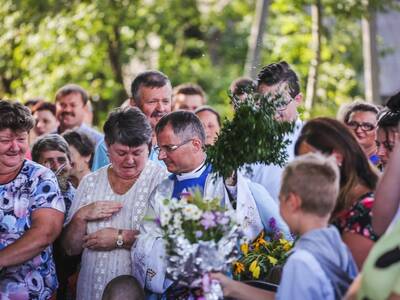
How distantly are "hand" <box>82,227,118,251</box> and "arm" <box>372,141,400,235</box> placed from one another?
2.23 m

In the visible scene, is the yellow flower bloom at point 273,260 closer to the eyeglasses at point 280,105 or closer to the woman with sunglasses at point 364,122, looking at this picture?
the eyeglasses at point 280,105

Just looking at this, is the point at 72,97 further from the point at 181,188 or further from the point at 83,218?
the point at 181,188

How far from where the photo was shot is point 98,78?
17.9 m

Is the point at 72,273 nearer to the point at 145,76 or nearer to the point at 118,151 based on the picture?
the point at 118,151

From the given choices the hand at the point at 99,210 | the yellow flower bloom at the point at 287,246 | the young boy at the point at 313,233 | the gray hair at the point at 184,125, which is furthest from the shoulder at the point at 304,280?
the hand at the point at 99,210

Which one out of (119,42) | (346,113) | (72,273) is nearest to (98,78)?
(119,42)

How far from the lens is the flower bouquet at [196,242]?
16.0ft

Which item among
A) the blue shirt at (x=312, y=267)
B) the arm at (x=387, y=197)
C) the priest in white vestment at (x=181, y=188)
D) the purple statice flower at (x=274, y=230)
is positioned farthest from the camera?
the purple statice flower at (x=274, y=230)

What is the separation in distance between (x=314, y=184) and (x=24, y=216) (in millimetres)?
2363

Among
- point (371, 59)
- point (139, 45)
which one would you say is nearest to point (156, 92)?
point (371, 59)

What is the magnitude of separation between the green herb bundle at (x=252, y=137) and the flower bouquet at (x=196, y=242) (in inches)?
32.3

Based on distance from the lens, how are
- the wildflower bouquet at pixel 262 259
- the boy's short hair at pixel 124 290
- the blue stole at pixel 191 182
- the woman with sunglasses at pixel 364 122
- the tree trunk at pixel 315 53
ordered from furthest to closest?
the tree trunk at pixel 315 53 < the woman with sunglasses at pixel 364 122 < the blue stole at pixel 191 182 < the boy's short hair at pixel 124 290 < the wildflower bouquet at pixel 262 259

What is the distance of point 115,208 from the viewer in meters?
6.61

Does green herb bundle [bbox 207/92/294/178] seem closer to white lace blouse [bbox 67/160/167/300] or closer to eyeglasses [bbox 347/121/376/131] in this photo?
white lace blouse [bbox 67/160/167/300]
